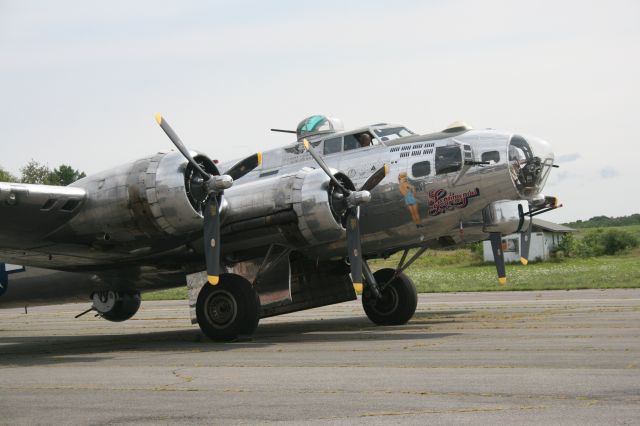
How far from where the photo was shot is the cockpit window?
1786 cm

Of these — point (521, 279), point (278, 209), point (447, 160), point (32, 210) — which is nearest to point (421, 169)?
point (447, 160)

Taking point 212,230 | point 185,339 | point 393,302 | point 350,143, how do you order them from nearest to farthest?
point 212,230 < point 185,339 < point 350,143 < point 393,302

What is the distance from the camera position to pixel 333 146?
1819cm

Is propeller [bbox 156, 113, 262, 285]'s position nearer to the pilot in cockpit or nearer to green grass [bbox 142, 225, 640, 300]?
the pilot in cockpit

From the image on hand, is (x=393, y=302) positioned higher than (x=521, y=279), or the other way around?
(x=393, y=302)

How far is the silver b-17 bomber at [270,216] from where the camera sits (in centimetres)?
1459

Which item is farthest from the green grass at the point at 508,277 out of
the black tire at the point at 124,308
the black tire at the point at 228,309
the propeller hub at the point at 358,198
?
the propeller hub at the point at 358,198

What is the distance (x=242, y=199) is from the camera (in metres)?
16.2

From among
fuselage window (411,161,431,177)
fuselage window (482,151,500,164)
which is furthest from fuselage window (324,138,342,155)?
fuselage window (482,151,500,164)

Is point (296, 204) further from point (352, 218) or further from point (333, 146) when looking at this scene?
point (333, 146)

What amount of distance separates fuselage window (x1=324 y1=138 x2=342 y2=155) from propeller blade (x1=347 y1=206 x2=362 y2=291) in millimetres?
2368

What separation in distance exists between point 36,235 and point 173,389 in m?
6.48

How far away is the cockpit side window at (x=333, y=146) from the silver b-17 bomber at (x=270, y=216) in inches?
1.0

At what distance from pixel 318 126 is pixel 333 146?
1195 mm
